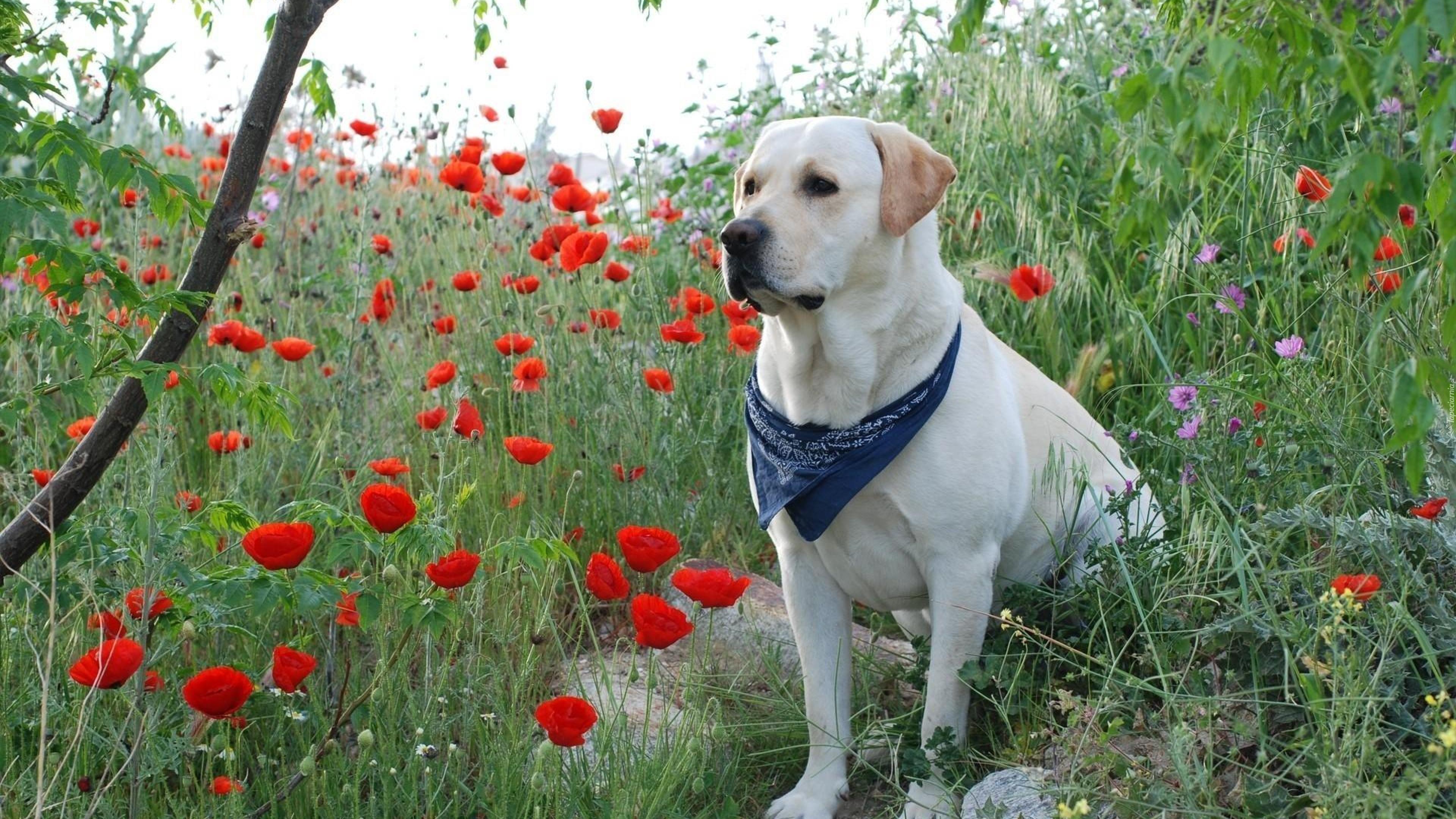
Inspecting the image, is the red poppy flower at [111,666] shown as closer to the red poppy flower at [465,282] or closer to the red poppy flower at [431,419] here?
the red poppy flower at [431,419]

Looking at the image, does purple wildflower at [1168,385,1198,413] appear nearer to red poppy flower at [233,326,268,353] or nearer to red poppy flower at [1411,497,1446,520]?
red poppy flower at [1411,497,1446,520]

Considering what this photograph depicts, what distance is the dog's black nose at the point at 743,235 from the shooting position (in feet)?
9.46

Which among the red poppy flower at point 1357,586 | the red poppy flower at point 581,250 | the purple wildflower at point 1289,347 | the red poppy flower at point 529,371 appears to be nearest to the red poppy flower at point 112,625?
the red poppy flower at point 529,371

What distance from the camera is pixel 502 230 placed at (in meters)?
6.29

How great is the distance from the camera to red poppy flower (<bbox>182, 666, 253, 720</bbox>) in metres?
2.24

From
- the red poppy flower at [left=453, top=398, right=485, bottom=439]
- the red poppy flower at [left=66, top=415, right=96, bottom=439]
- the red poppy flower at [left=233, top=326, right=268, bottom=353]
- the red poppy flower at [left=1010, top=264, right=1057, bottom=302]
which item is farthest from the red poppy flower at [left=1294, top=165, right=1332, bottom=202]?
the red poppy flower at [left=66, top=415, right=96, bottom=439]

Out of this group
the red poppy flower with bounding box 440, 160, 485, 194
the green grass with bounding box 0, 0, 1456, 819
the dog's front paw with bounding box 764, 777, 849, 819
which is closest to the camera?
the green grass with bounding box 0, 0, 1456, 819

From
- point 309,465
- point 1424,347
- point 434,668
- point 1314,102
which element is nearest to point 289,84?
point 434,668

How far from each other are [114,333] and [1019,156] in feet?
13.7

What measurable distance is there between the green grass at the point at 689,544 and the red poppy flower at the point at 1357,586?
53 millimetres

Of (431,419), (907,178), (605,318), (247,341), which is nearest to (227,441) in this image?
(247,341)

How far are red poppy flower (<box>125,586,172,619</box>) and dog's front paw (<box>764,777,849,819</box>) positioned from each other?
1.46 metres

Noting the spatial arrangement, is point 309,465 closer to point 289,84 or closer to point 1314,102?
point 289,84

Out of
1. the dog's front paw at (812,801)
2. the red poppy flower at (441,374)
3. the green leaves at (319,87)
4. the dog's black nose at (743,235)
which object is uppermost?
the green leaves at (319,87)
